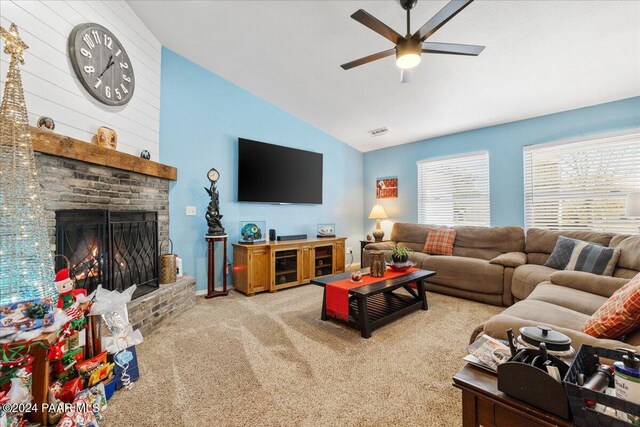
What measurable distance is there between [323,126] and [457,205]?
105 inches

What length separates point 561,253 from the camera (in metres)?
3.01

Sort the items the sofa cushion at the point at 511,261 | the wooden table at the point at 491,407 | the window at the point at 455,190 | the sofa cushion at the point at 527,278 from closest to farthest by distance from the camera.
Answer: the wooden table at the point at 491,407 < the sofa cushion at the point at 527,278 < the sofa cushion at the point at 511,261 < the window at the point at 455,190

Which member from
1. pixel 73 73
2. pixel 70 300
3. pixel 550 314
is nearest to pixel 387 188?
pixel 550 314

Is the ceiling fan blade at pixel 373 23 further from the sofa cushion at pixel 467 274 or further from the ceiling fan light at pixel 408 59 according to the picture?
the sofa cushion at pixel 467 274

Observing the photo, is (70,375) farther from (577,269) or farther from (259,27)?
(577,269)

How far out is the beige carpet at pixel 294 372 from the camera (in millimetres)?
1451

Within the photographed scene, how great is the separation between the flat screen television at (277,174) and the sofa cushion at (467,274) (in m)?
2.24

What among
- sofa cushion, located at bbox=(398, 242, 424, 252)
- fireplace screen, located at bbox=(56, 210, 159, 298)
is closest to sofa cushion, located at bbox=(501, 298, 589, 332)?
sofa cushion, located at bbox=(398, 242, 424, 252)

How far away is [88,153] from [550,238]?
15.8 ft

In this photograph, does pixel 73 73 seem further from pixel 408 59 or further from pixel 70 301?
pixel 408 59

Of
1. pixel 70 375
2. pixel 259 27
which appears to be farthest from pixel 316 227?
pixel 70 375

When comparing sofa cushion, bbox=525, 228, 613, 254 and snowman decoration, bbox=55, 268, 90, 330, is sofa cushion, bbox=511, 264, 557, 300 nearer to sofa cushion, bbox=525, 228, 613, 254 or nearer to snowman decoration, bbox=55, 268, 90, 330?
sofa cushion, bbox=525, 228, 613, 254

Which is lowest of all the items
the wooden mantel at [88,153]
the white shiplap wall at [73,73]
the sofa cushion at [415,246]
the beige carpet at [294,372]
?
the beige carpet at [294,372]

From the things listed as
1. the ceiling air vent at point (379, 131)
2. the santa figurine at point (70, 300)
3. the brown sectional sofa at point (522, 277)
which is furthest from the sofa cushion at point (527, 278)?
the santa figurine at point (70, 300)
